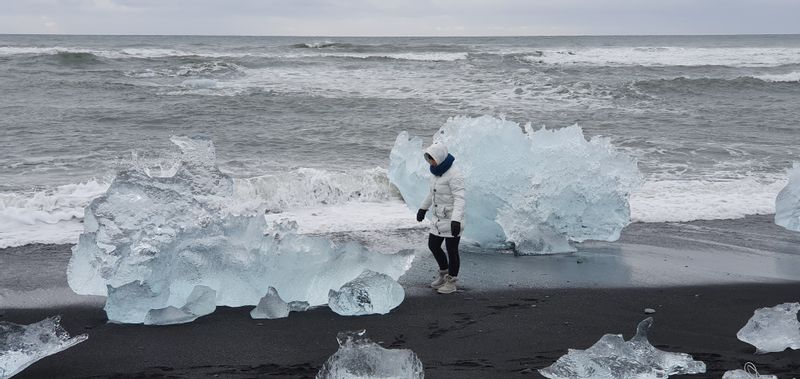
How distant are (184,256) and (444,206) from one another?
7.50 ft

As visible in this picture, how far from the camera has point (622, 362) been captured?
5156 mm

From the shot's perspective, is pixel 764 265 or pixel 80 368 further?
pixel 764 265

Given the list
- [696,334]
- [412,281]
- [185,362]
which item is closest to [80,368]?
[185,362]

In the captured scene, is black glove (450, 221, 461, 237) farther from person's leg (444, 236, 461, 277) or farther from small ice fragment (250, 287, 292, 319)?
small ice fragment (250, 287, 292, 319)

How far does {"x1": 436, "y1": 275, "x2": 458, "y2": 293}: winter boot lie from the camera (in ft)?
22.1

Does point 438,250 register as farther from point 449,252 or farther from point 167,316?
point 167,316

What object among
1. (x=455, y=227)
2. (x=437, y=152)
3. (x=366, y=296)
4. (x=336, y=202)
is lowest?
(x=336, y=202)

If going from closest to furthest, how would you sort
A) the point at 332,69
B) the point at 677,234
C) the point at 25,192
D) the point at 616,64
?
the point at 677,234 → the point at 25,192 → the point at 332,69 → the point at 616,64

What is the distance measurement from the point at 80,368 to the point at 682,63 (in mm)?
39474

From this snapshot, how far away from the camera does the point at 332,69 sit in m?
32.2

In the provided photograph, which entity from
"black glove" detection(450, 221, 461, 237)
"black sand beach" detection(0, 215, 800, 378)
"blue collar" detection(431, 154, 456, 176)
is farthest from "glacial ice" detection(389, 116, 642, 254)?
"black glove" detection(450, 221, 461, 237)

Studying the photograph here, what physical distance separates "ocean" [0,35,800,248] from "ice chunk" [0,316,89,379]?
283 cm

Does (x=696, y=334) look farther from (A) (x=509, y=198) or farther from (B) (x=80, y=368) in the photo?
(B) (x=80, y=368)

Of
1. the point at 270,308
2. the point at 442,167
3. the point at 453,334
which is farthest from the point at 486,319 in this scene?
the point at 270,308
